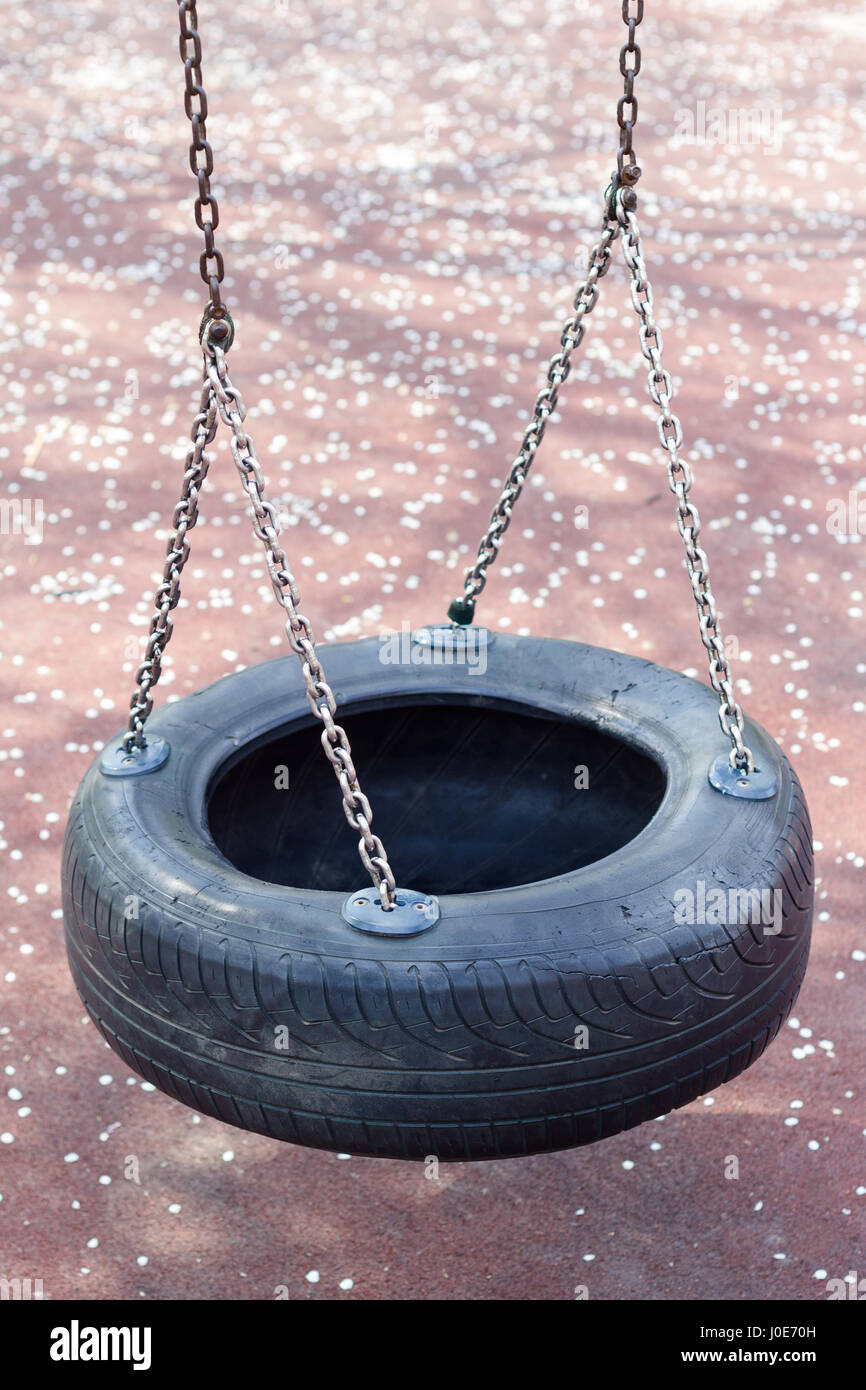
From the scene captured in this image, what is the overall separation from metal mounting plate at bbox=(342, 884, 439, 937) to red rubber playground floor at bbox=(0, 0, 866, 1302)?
3.11ft

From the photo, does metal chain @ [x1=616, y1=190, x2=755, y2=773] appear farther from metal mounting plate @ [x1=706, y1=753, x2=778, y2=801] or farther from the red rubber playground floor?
the red rubber playground floor

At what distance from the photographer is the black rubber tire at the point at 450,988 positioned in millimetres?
1816

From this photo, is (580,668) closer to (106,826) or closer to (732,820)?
(732,820)

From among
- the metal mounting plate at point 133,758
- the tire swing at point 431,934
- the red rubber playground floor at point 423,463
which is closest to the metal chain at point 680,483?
the tire swing at point 431,934

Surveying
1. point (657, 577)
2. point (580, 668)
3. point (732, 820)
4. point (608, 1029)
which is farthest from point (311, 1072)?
point (657, 577)

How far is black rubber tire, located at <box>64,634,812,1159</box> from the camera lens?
1.82 m

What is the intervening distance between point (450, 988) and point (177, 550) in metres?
0.78

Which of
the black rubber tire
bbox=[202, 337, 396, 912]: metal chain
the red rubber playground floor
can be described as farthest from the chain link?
the red rubber playground floor

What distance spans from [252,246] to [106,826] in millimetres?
5595

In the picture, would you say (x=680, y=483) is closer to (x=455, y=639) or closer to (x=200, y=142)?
(x=455, y=639)

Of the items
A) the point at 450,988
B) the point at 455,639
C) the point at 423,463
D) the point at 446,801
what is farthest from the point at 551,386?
the point at 423,463

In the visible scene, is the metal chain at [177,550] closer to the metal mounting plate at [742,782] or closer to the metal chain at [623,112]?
the metal chain at [623,112]

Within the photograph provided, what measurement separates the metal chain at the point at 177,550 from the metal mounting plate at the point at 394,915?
49 cm

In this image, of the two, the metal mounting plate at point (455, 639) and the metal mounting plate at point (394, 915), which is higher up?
the metal mounting plate at point (455, 639)
